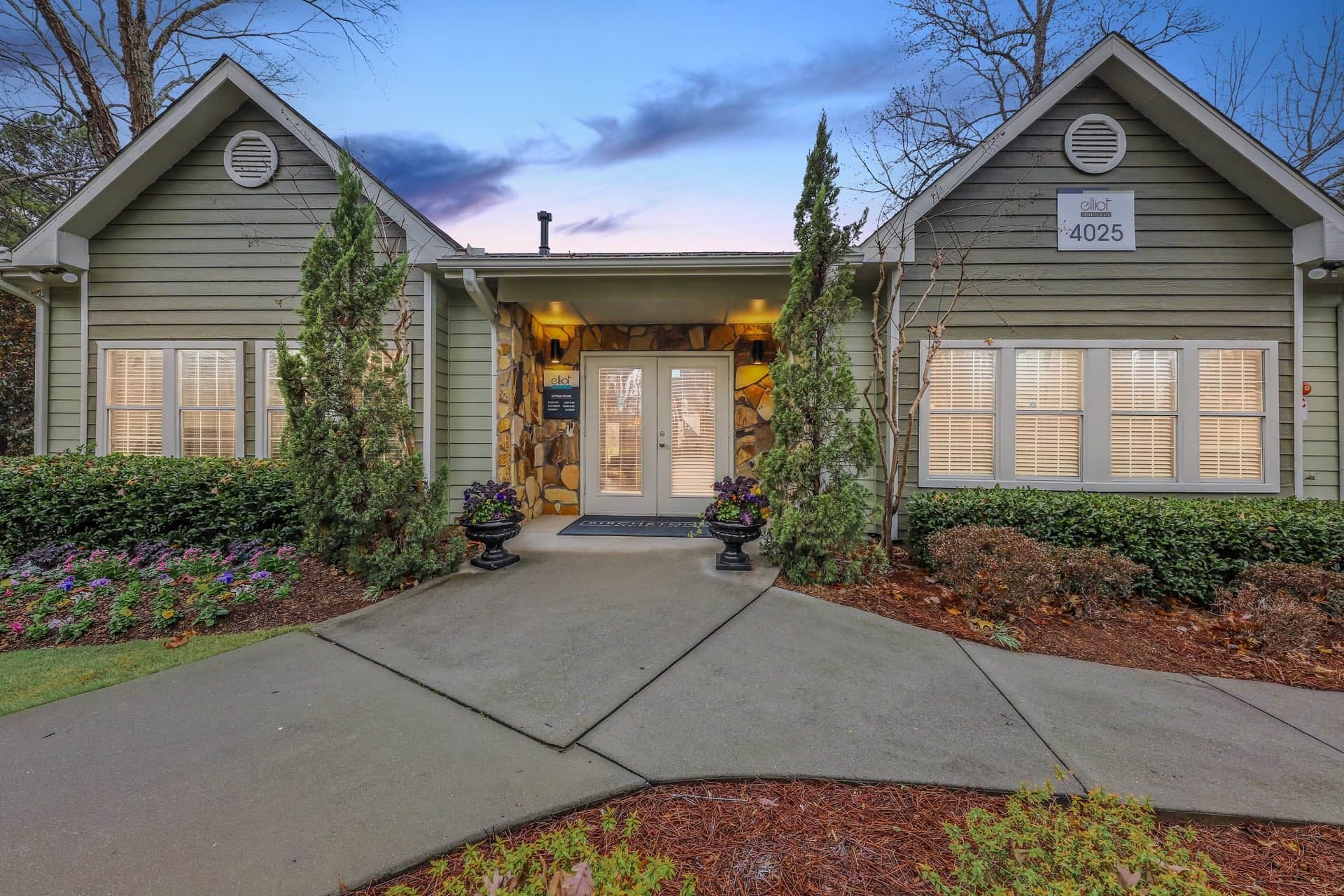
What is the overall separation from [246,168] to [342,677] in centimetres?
576

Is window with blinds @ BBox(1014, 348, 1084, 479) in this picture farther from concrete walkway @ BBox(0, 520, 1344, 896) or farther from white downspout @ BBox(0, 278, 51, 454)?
white downspout @ BBox(0, 278, 51, 454)

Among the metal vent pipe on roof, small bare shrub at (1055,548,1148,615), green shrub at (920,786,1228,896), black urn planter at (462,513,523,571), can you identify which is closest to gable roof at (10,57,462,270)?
the metal vent pipe on roof

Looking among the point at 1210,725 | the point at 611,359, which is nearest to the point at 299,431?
the point at 611,359

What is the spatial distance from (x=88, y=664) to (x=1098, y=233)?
8547 millimetres

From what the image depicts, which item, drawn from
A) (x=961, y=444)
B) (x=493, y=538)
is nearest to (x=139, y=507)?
(x=493, y=538)

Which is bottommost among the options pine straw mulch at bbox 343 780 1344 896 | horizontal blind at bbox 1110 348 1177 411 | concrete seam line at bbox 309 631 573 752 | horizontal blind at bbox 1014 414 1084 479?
pine straw mulch at bbox 343 780 1344 896

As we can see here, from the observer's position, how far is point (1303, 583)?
363 cm

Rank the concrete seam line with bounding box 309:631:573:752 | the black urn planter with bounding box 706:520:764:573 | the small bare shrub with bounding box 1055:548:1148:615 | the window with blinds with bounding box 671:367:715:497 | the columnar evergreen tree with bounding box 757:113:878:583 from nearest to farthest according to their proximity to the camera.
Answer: the concrete seam line with bounding box 309:631:573:752 < the small bare shrub with bounding box 1055:548:1148:615 < the columnar evergreen tree with bounding box 757:113:878:583 < the black urn planter with bounding box 706:520:764:573 < the window with blinds with bounding box 671:367:715:497

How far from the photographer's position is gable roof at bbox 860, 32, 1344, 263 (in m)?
4.75

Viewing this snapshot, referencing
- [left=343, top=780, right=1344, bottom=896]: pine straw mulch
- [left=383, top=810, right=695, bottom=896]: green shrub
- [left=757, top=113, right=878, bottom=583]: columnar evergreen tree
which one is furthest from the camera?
[left=757, top=113, right=878, bottom=583]: columnar evergreen tree

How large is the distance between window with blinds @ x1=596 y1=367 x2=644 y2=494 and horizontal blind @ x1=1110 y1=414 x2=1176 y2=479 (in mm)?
5033

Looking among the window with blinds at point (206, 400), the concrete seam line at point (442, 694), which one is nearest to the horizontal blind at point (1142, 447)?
the concrete seam line at point (442, 694)

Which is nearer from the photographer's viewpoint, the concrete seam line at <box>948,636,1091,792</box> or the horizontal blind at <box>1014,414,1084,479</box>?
the concrete seam line at <box>948,636,1091,792</box>

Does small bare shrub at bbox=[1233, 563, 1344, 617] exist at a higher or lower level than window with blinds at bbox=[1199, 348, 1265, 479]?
lower
